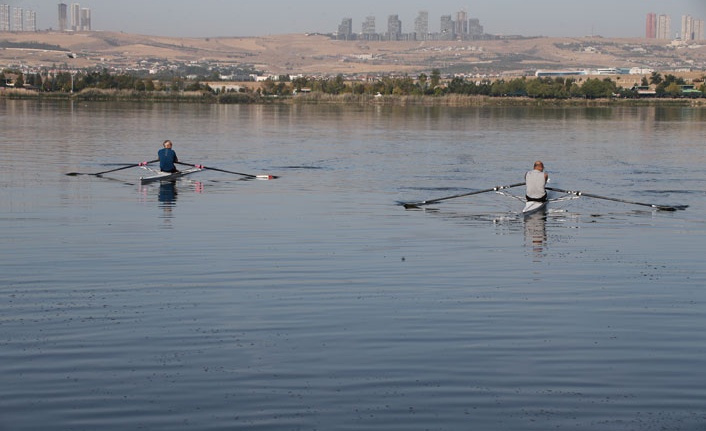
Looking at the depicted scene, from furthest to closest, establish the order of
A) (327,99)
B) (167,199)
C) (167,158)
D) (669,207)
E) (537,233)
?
(327,99), (167,158), (167,199), (669,207), (537,233)

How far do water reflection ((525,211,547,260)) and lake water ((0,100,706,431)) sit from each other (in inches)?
5.4

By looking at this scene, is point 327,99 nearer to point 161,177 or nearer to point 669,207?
point 161,177

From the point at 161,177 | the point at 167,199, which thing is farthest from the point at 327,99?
the point at 167,199

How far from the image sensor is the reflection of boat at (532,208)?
2719cm

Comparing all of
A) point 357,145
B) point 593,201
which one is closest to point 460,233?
point 593,201

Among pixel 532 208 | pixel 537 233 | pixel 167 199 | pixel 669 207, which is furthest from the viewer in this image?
pixel 167 199

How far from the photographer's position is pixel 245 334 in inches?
538

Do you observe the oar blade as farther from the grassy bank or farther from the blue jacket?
the grassy bank

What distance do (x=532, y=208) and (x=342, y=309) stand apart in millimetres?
12997

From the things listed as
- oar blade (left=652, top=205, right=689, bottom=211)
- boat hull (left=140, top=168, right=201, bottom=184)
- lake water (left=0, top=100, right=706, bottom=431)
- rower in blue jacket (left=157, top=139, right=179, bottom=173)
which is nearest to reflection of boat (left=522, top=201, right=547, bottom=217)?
lake water (left=0, top=100, right=706, bottom=431)

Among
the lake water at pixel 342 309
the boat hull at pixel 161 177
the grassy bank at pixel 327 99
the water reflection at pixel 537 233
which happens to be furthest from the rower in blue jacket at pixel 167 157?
the grassy bank at pixel 327 99

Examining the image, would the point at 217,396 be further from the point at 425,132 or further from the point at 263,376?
the point at 425,132

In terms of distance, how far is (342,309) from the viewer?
1523cm

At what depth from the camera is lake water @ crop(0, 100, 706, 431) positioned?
10.9 metres
